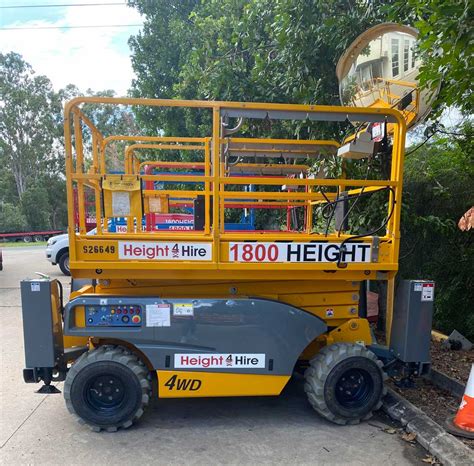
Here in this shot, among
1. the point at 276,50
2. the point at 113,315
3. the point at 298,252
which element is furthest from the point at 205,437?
the point at 276,50

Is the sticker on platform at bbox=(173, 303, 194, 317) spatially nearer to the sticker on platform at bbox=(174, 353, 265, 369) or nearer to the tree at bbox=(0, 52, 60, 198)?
the sticker on platform at bbox=(174, 353, 265, 369)

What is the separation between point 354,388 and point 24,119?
134 ft

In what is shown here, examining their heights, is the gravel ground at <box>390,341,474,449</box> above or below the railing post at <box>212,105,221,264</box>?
below

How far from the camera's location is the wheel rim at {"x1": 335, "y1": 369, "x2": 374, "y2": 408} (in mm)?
3492

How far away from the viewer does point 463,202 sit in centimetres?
561

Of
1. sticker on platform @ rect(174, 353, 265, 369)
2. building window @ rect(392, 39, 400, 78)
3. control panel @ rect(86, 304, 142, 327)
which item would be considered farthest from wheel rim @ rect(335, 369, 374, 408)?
building window @ rect(392, 39, 400, 78)

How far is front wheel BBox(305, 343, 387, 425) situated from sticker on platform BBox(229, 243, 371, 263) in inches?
32.6

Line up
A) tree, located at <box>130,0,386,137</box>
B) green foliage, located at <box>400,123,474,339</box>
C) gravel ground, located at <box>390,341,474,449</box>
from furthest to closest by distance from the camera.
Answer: green foliage, located at <box>400,123,474,339</box> < tree, located at <box>130,0,386,137</box> < gravel ground, located at <box>390,341,474,449</box>

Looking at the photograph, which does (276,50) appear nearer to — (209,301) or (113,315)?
(209,301)

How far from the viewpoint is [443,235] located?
5785mm

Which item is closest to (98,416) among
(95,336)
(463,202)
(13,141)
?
(95,336)

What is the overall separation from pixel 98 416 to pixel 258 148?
317 centimetres

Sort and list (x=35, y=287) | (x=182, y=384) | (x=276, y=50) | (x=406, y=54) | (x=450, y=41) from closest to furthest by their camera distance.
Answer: (x=450, y=41)
(x=35, y=287)
(x=182, y=384)
(x=406, y=54)
(x=276, y=50)

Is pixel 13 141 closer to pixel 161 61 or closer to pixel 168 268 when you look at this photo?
pixel 161 61
